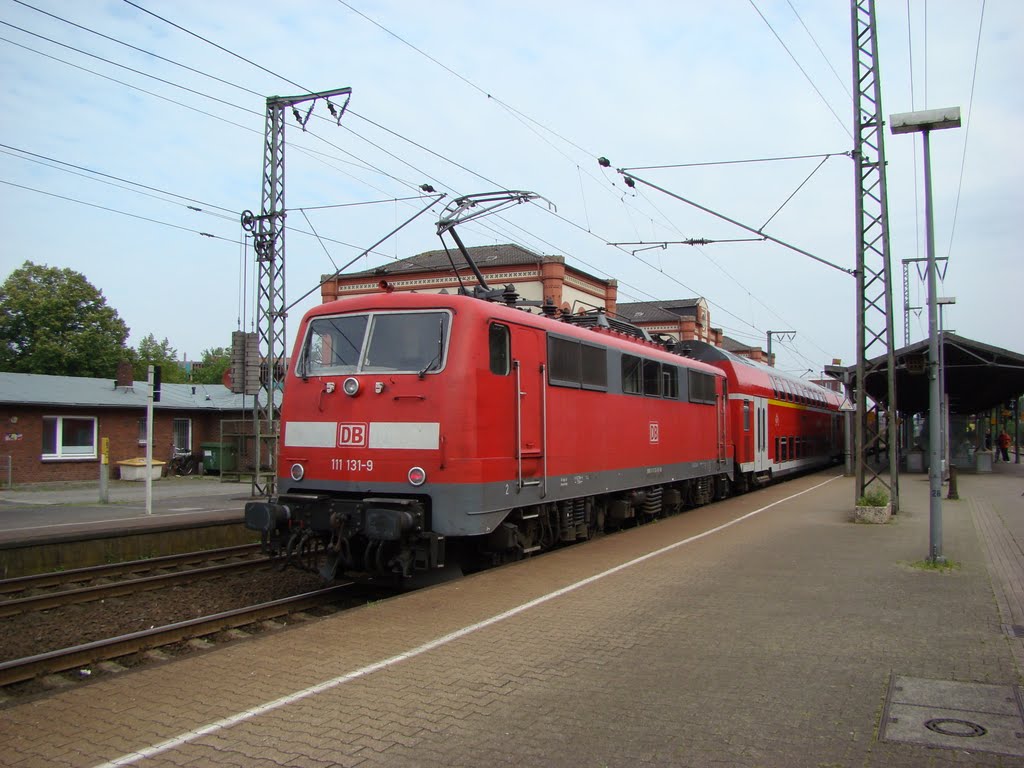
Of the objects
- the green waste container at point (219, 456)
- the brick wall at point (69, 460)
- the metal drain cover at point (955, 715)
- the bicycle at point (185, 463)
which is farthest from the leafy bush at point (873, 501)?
the bicycle at point (185, 463)

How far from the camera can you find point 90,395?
28.2 metres

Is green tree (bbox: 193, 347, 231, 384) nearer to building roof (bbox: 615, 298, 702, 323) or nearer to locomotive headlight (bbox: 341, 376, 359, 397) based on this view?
building roof (bbox: 615, 298, 702, 323)

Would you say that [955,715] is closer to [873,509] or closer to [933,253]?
[933,253]

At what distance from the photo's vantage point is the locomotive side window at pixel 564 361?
1011cm

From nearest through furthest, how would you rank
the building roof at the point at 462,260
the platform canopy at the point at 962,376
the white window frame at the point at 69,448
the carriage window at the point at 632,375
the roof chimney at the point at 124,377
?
the carriage window at the point at 632,375 → the platform canopy at the point at 962,376 → the white window frame at the point at 69,448 → the roof chimney at the point at 124,377 → the building roof at the point at 462,260

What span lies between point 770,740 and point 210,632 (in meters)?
5.52

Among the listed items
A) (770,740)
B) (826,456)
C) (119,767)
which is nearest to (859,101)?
(770,740)

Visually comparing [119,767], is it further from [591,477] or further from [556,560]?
[591,477]

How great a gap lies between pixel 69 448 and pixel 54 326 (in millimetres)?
24821

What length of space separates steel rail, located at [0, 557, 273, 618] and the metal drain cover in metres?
8.30

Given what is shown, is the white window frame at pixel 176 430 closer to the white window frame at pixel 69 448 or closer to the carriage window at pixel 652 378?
the white window frame at pixel 69 448

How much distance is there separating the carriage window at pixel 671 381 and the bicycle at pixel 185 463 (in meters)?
22.2

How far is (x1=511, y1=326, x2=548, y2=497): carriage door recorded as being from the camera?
30.2 ft

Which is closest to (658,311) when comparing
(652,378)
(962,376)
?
(962,376)
